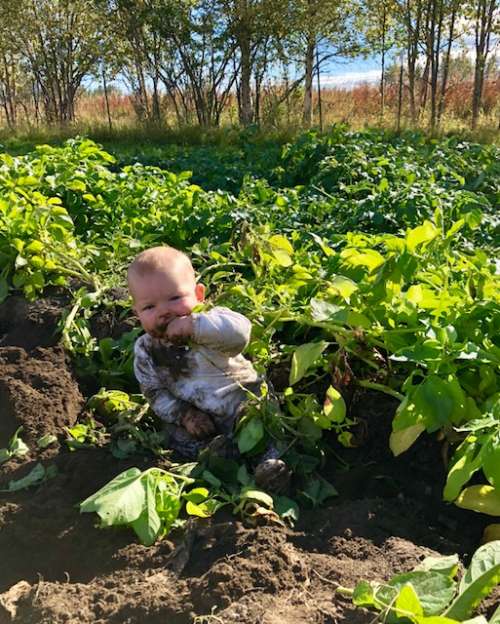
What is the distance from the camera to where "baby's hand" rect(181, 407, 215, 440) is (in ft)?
8.33

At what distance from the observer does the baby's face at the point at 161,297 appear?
2.46m

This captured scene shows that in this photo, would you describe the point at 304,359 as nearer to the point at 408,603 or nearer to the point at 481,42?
the point at 408,603

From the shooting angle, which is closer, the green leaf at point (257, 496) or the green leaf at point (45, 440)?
the green leaf at point (257, 496)

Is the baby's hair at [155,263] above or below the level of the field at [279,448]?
above

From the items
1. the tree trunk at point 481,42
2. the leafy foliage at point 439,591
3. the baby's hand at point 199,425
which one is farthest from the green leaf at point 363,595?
the tree trunk at point 481,42

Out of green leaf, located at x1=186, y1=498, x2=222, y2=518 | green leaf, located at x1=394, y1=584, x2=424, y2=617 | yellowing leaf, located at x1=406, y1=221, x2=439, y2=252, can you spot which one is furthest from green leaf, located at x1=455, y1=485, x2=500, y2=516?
yellowing leaf, located at x1=406, y1=221, x2=439, y2=252

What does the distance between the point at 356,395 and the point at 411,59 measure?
554 inches

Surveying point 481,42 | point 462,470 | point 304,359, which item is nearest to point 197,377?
point 304,359

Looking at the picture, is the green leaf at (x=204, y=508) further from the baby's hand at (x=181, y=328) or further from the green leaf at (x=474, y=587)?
the green leaf at (x=474, y=587)

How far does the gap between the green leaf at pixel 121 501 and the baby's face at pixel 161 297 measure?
0.70m

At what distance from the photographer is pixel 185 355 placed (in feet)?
8.59

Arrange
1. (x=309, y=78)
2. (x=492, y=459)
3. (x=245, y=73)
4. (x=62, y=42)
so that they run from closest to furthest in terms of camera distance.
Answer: (x=492, y=459)
(x=309, y=78)
(x=245, y=73)
(x=62, y=42)

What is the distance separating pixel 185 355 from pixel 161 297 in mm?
267

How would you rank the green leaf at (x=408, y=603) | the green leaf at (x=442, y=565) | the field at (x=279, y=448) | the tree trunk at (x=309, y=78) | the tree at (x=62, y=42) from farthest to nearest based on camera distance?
1. the tree at (x=62, y=42)
2. the tree trunk at (x=309, y=78)
3. the field at (x=279, y=448)
4. the green leaf at (x=442, y=565)
5. the green leaf at (x=408, y=603)
